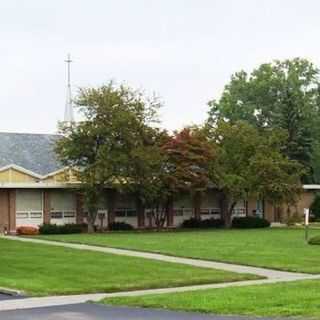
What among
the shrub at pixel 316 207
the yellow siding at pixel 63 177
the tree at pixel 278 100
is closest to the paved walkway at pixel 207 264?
the yellow siding at pixel 63 177

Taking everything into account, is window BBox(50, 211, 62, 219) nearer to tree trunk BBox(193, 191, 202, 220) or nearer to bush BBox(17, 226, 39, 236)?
bush BBox(17, 226, 39, 236)

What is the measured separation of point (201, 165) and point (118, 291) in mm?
40607

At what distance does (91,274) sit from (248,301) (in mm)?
8083

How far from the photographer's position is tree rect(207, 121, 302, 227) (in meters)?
61.3

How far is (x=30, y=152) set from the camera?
61.4 meters

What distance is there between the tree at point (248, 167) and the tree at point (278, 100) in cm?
2497

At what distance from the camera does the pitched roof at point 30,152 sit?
2334 inches

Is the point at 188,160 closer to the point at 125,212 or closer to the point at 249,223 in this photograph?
the point at 125,212

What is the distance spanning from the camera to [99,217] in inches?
2366

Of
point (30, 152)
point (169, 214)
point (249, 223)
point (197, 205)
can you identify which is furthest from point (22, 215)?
point (249, 223)

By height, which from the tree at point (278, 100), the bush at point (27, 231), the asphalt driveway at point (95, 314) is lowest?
the asphalt driveway at point (95, 314)

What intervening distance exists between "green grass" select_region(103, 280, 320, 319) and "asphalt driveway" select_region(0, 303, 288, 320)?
0.53m

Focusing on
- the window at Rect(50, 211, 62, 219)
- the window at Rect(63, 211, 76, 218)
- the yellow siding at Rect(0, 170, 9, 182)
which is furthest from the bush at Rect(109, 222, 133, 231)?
the yellow siding at Rect(0, 170, 9, 182)

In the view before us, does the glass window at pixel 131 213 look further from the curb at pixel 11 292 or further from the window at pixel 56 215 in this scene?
the curb at pixel 11 292
